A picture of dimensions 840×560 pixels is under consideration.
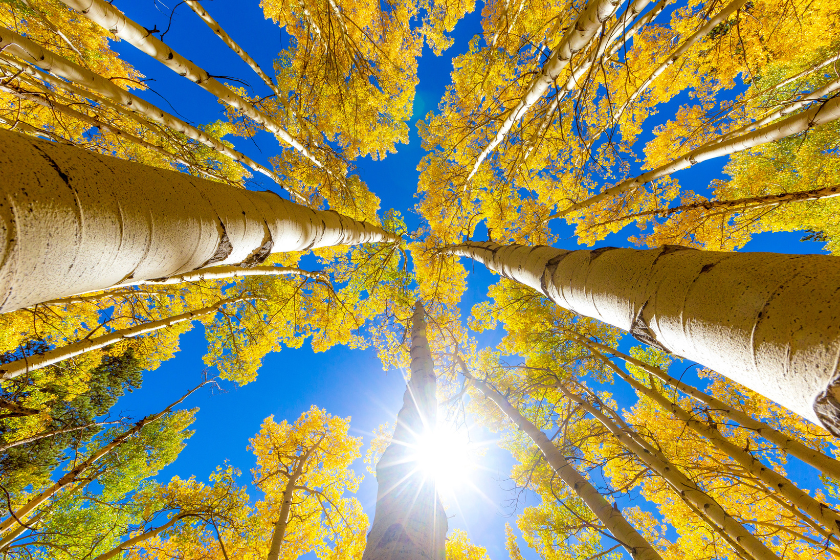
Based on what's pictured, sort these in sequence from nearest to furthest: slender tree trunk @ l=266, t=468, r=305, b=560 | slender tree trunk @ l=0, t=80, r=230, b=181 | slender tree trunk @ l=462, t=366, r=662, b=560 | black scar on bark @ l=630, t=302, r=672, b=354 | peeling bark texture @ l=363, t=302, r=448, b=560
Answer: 1. black scar on bark @ l=630, t=302, r=672, b=354
2. slender tree trunk @ l=0, t=80, r=230, b=181
3. slender tree trunk @ l=462, t=366, r=662, b=560
4. peeling bark texture @ l=363, t=302, r=448, b=560
5. slender tree trunk @ l=266, t=468, r=305, b=560

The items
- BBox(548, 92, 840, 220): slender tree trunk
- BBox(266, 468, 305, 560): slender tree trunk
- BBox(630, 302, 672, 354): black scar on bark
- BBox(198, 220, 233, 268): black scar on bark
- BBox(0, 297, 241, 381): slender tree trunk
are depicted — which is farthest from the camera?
BBox(266, 468, 305, 560): slender tree trunk

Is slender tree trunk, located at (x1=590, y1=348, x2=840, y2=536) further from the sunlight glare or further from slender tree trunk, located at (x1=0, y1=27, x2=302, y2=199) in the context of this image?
slender tree trunk, located at (x1=0, y1=27, x2=302, y2=199)

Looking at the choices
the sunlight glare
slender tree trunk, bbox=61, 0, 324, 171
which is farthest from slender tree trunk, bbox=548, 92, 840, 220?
slender tree trunk, bbox=61, 0, 324, 171

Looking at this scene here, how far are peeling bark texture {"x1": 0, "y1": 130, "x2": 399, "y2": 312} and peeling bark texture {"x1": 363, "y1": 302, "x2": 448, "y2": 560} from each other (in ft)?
12.1

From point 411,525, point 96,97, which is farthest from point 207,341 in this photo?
point 411,525

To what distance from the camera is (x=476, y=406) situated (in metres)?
6.97

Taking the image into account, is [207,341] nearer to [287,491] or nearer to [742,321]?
[287,491]

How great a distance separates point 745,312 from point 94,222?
192cm

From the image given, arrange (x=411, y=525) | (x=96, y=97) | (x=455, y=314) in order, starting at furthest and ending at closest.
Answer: (x=455, y=314) → (x=411, y=525) → (x=96, y=97)

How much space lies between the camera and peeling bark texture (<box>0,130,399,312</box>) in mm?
701

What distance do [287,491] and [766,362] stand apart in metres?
6.43

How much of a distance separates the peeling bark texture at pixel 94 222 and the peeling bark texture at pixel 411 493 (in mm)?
3695

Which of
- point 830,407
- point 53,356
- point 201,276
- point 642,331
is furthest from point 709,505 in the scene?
point 53,356

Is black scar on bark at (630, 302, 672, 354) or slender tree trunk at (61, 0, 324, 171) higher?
slender tree trunk at (61, 0, 324, 171)
